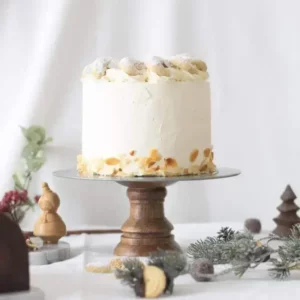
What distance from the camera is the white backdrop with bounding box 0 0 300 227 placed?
1.93m

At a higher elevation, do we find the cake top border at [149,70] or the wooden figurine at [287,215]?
the cake top border at [149,70]

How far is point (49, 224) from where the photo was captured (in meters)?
1.39

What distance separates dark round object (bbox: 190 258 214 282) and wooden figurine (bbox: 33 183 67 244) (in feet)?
1.01

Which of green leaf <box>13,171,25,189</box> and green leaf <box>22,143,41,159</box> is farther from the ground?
green leaf <box>22,143,41,159</box>

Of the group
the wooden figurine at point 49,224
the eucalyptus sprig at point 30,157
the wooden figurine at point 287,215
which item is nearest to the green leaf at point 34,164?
the eucalyptus sprig at point 30,157

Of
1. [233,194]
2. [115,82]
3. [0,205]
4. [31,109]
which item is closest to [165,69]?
[115,82]

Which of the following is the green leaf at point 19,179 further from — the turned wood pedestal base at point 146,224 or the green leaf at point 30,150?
the turned wood pedestal base at point 146,224

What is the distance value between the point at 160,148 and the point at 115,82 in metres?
0.13

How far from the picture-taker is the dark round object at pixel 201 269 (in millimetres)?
1148

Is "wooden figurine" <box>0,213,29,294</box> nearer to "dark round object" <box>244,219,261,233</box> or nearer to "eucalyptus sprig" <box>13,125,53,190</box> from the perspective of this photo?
"dark round object" <box>244,219,261,233</box>

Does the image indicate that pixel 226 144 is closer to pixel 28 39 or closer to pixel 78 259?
pixel 28 39

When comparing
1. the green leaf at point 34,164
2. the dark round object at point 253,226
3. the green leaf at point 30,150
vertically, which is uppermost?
the green leaf at point 30,150

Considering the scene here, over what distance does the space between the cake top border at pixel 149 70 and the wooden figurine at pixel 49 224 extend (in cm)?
21

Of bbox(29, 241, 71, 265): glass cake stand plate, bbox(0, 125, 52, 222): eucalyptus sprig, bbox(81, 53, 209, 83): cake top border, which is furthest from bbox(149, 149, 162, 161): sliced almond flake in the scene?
bbox(0, 125, 52, 222): eucalyptus sprig
